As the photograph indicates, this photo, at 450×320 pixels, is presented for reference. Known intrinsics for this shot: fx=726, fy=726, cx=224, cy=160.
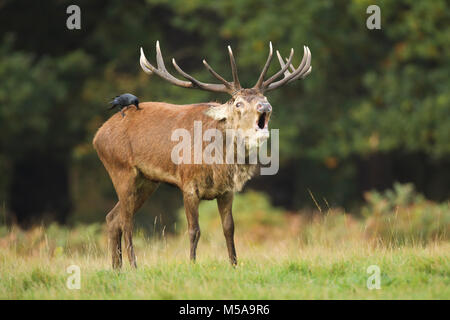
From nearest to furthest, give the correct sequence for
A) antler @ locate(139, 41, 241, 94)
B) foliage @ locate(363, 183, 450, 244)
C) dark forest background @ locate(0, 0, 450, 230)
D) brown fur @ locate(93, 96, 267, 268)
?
antler @ locate(139, 41, 241, 94)
brown fur @ locate(93, 96, 267, 268)
foliage @ locate(363, 183, 450, 244)
dark forest background @ locate(0, 0, 450, 230)

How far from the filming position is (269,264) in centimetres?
715

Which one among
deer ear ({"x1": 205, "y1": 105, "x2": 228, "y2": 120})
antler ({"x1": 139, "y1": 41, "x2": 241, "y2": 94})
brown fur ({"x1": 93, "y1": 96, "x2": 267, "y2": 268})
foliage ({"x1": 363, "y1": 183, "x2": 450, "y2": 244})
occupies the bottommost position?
foliage ({"x1": 363, "y1": 183, "x2": 450, "y2": 244})

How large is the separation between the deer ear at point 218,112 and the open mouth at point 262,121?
0.40 metres

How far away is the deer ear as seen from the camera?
24.6 feet

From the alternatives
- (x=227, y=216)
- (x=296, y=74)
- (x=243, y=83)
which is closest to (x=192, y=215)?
(x=227, y=216)

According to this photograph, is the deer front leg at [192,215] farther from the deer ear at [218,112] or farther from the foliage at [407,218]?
the foliage at [407,218]

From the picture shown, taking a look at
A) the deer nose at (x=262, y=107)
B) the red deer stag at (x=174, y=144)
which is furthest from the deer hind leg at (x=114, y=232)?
the deer nose at (x=262, y=107)

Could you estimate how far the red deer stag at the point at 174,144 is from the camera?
24.2 ft

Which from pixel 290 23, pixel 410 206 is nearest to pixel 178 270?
pixel 410 206

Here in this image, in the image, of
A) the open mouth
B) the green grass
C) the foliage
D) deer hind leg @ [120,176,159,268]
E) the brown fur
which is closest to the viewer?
the green grass

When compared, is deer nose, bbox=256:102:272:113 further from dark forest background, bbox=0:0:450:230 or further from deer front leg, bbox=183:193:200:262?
dark forest background, bbox=0:0:450:230

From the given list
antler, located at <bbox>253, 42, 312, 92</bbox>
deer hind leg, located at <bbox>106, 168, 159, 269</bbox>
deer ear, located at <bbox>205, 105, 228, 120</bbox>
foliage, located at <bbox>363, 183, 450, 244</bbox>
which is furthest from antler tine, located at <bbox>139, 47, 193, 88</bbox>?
foliage, located at <bbox>363, 183, 450, 244</bbox>

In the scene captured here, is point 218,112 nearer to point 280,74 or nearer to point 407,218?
point 280,74

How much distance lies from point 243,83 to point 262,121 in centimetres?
1085
